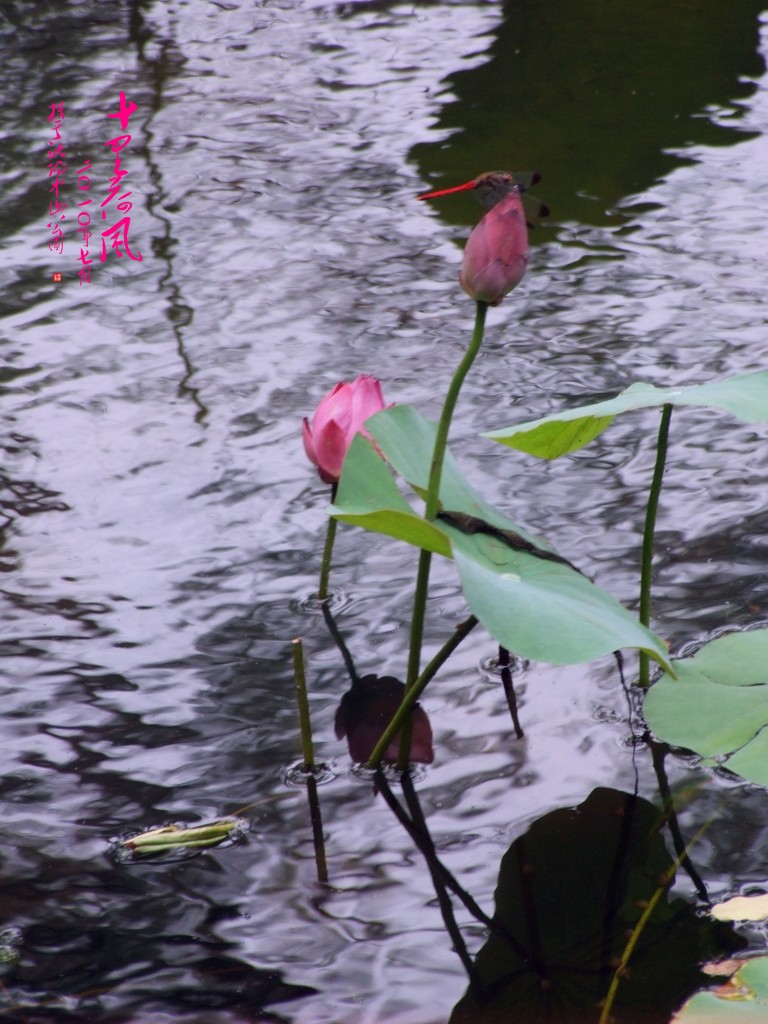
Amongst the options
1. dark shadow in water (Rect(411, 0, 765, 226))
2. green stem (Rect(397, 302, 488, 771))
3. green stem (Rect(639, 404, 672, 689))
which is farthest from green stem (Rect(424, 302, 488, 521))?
dark shadow in water (Rect(411, 0, 765, 226))

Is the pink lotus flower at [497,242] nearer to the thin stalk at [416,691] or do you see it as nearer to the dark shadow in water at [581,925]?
the thin stalk at [416,691]

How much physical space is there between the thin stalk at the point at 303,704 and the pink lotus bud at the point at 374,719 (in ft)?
0.18

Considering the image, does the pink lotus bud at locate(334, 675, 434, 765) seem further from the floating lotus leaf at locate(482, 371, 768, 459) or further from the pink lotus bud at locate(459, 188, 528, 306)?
the pink lotus bud at locate(459, 188, 528, 306)

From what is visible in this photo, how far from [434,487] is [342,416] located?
24cm

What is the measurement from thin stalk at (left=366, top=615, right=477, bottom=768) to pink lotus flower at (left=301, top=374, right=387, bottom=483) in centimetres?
25

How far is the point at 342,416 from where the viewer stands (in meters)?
1.18

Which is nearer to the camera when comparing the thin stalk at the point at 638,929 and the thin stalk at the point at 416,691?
the thin stalk at the point at 638,929

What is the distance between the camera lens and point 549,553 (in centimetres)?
103

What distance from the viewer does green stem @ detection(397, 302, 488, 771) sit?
91cm

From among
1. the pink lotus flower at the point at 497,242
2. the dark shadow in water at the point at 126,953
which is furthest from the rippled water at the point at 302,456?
the pink lotus flower at the point at 497,242

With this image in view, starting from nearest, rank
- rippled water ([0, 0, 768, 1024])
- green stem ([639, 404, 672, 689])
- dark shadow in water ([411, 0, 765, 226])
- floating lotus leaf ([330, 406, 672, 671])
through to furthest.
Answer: floating lotus leaf ([330, 406, 672, 671]), rippled water ([0, 0, 768, 1024]), green stem ([639, 404, 672, 689]), dark shadow in water ([411, 0, 765, 226])

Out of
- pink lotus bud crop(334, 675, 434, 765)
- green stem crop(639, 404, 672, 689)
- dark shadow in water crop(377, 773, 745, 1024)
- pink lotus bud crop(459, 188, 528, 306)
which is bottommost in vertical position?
dark shadow in water crop(377, 773, 745, 1024)

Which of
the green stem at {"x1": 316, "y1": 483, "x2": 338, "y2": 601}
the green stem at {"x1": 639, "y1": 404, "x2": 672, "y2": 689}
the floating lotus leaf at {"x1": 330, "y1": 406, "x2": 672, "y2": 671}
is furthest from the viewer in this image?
the green stem at {"x1": 316, "y1": 483, "x2": 338, "y2": 601}

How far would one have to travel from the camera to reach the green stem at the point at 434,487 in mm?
909
